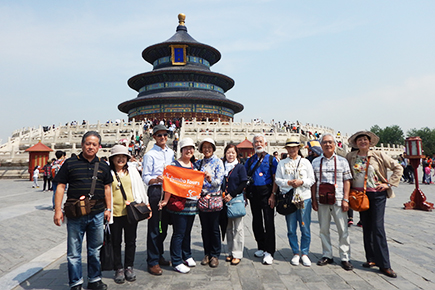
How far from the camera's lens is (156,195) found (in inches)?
159

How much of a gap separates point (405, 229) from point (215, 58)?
39526mm

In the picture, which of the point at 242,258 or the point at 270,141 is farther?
the point at 270,141

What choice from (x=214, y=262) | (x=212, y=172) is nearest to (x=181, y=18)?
(x=212, y=172)

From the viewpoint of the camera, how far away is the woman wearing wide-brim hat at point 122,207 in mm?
3695

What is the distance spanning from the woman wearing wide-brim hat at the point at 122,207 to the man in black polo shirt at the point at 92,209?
169 mm

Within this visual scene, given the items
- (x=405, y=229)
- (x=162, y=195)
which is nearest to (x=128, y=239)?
(x=162, y=195)

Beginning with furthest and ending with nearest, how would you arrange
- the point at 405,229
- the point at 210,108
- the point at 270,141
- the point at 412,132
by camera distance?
the point at 412,132, the point at 210,108, the point at 270,141, the point at 405,229

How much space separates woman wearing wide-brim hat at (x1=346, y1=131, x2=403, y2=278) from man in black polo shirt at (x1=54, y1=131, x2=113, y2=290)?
11.2 ft

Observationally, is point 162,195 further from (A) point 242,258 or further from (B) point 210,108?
(B) point 210,108

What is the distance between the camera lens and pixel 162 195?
13.3 feet

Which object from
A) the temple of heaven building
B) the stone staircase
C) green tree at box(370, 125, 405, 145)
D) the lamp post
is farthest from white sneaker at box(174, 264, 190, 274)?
green tree at box(370, 125, 405, 145)

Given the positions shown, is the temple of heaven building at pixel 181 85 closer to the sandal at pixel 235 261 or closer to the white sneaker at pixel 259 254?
the white sneaker at pixel 259 254

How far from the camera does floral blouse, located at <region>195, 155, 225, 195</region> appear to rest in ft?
13.5

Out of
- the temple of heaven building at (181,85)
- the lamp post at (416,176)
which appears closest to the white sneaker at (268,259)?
the lamp post at (416,176)
